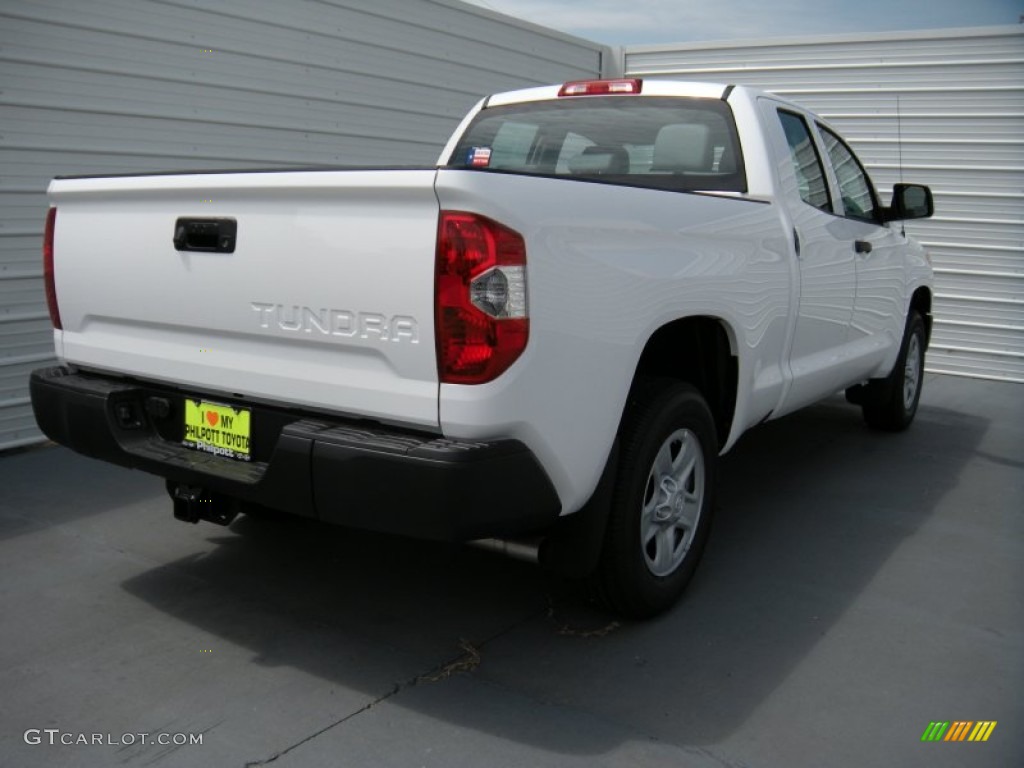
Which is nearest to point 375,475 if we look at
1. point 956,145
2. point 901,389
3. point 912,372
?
point 901,389

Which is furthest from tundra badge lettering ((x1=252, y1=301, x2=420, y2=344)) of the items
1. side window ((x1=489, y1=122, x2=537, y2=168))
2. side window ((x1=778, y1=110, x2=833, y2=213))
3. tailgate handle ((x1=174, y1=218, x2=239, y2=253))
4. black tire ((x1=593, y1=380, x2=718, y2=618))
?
side window ((x1=778, y1=110, x2=833, y2=213))

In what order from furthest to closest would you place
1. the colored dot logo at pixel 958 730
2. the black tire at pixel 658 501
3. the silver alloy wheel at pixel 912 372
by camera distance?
the silver alloy wheel at pixel 912 372, the black tire at pixel 658 501, the colored dot logo at pixel 958 730

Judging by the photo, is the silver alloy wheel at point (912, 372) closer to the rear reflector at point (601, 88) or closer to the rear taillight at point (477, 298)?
the rear reflector at point (601, 88)

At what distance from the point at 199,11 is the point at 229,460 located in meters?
4.40

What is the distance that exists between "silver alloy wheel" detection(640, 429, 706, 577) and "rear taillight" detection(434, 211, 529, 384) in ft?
3.06

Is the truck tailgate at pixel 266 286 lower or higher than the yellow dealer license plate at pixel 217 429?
higher

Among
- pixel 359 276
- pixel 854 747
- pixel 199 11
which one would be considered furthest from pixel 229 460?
pixel 199 11

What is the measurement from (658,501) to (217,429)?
148cm

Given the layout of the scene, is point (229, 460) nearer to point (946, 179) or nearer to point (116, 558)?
point (116, 558)

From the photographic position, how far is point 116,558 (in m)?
4.16

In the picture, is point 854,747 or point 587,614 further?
point 587,614

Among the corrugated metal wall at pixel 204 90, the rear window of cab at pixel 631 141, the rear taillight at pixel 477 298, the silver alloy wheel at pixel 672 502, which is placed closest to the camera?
the rear taillight at pixel 477 298

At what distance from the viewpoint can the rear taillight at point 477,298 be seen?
269 cm

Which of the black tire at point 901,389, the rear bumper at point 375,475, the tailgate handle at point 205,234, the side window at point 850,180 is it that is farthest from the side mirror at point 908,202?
the tailgate handle at point 205,234
